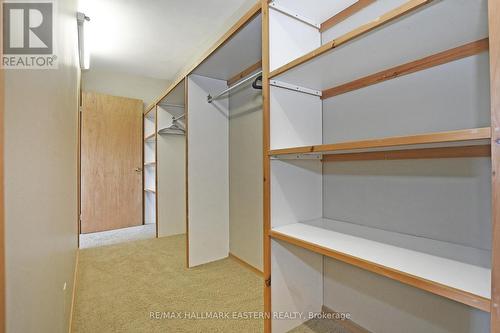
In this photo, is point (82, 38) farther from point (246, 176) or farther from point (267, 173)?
point (267, 173)

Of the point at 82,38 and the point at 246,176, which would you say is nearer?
the point at 246,176

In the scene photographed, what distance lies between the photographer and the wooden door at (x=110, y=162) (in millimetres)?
3490

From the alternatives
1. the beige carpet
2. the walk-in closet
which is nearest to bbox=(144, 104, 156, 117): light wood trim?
the walk-in closet

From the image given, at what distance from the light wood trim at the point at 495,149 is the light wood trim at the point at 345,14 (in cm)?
79

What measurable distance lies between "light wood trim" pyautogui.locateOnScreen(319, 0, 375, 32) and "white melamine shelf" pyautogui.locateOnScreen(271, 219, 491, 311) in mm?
1148

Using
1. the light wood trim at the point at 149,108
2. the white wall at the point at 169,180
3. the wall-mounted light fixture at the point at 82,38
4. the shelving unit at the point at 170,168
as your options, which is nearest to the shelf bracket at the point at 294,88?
the wall-mounted light fixture at the point at 82,38

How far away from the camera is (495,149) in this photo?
0.57 metres

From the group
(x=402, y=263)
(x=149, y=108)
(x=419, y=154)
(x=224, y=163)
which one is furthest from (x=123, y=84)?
(x=402, y=263)

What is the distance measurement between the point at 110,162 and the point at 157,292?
2.56 meters

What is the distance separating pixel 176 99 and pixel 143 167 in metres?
1.54

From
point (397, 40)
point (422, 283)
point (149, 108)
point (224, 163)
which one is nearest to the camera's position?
point (422, 283)

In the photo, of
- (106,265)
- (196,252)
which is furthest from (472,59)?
(106,265)

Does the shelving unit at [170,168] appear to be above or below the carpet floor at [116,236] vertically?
above

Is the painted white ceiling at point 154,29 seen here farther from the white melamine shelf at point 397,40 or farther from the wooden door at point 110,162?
the white melamine shelf at point 397,40
